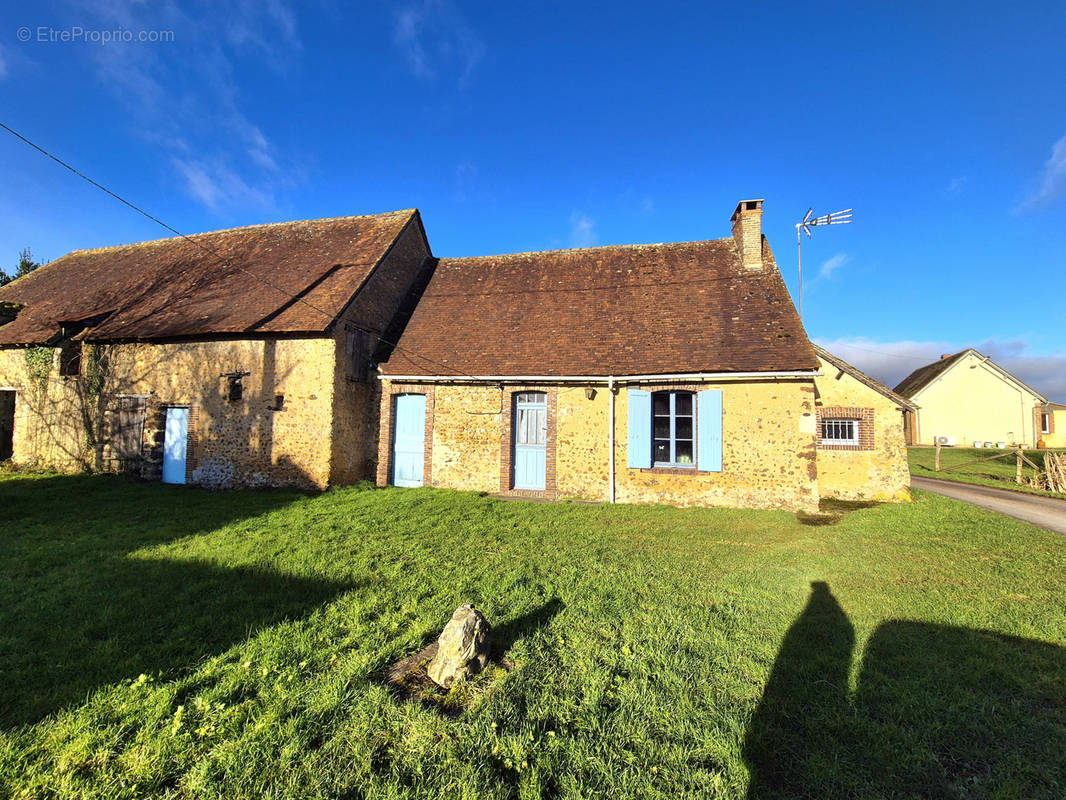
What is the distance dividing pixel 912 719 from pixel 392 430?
1036cm

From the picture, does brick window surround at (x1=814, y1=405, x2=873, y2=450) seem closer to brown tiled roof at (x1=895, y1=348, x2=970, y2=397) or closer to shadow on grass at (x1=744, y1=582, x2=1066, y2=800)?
shadow on grass at (x1=744, y1=582, x2=1066, y2=800)

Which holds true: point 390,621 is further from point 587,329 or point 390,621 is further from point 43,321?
point 43,321

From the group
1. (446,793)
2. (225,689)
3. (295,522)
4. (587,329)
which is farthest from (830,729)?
(587,329)

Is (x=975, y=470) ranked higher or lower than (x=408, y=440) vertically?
lower

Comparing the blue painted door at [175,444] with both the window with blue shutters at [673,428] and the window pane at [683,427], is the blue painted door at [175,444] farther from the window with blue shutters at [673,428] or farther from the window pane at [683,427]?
the window pane at [683,427]

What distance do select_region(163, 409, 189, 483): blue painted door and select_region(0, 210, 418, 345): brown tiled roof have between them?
2093 mm

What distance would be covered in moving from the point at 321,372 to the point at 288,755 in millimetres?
9251

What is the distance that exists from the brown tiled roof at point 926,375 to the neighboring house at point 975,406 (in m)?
0.11

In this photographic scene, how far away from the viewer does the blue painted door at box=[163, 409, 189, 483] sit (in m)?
11.3

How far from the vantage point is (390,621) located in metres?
3.84

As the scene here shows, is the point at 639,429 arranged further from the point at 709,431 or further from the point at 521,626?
the point at 521,626

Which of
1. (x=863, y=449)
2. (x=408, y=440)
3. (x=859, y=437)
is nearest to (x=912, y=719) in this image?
(x=408, y=440)

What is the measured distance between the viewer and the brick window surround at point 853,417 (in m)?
11.2

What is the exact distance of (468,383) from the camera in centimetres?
1068
